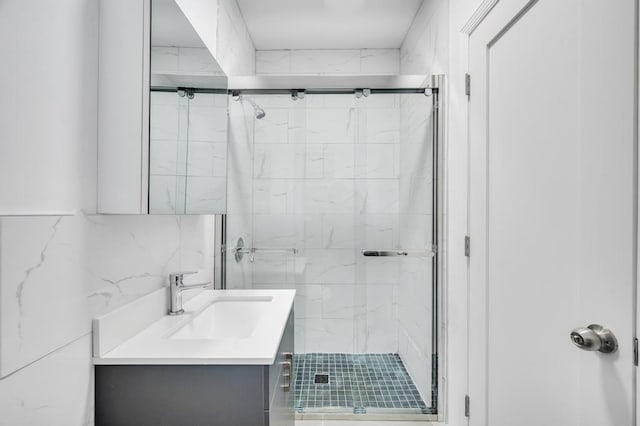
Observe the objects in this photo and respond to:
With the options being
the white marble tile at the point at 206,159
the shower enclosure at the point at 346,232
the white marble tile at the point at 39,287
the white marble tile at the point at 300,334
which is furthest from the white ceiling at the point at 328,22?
the white marble tile at the point at 39,287

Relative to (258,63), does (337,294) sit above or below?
below

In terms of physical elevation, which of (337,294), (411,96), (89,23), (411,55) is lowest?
(337,294)

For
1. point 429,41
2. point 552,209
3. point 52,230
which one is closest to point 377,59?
point 429,41

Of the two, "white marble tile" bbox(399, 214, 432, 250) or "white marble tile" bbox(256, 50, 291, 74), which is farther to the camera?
"white marble tile" bbox(256, 50, 291, 74)

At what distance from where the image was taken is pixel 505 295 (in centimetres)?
142

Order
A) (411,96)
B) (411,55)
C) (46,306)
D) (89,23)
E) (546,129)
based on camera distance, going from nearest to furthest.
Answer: (46,306) → (89,23) → (546,129) → (411,96) → (411,55)

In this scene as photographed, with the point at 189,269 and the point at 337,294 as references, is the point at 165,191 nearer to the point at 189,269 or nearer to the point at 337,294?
the point at 189,269

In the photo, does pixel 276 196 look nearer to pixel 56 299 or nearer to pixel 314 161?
pixel 314 161

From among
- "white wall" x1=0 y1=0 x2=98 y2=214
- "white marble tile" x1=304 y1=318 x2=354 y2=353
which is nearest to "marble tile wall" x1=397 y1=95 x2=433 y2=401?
"white marble tile" x1=304 y1=318 x2=354 y2=353

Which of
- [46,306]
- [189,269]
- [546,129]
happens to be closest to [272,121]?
[189,269]

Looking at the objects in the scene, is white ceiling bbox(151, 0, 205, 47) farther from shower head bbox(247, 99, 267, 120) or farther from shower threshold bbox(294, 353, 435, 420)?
shower threshold bbox(294, 353, 435, 420)

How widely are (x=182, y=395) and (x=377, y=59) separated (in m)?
3.01

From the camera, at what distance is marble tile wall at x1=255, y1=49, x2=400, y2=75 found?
10.8ft

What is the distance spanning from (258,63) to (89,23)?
2452mm
